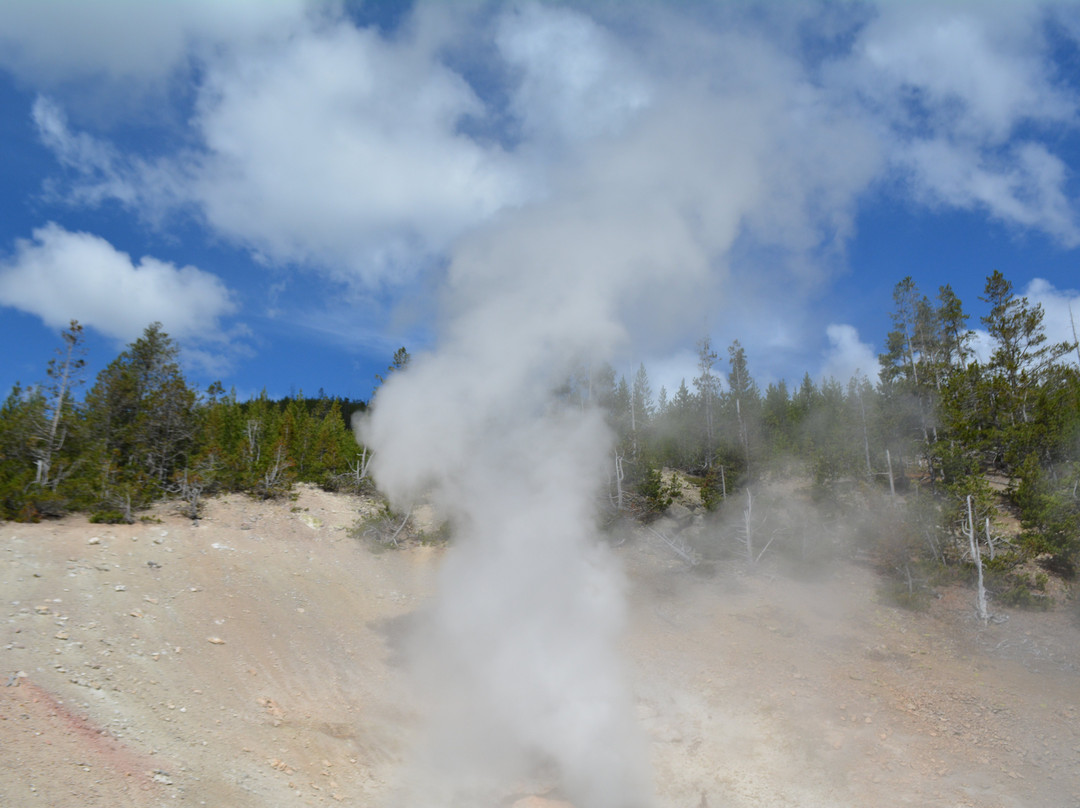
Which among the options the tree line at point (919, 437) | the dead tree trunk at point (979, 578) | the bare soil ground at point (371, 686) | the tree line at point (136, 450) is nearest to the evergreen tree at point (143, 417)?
the tree line at point (136, 450)

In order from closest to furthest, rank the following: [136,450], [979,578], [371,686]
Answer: [371,686]
[979,578]
[136,450]

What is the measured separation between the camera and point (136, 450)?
22.9 m

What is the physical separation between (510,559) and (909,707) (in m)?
8.65

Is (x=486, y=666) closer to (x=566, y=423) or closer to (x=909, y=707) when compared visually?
(x=566, y=423)

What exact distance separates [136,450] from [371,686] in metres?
18.3

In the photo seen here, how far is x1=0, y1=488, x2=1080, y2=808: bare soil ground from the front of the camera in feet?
25.4

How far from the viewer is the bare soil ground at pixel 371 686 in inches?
305

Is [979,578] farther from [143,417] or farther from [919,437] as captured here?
[143,417]

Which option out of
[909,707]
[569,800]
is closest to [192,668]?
[569,800]

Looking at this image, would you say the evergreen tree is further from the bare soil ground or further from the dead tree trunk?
the dead tree trunk

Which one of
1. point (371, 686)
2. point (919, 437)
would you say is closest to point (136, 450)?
point (371, 686)

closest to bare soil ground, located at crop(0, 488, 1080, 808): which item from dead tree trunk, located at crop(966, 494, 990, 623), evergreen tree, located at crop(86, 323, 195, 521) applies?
dead tree trunk, located at crop(966, 494, 990, 623)

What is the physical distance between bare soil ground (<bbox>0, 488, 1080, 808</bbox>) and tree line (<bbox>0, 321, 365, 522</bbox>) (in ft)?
5.28

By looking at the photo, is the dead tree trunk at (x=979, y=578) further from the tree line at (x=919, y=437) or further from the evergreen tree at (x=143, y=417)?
the evergreen tree at (x=143, y=417)
